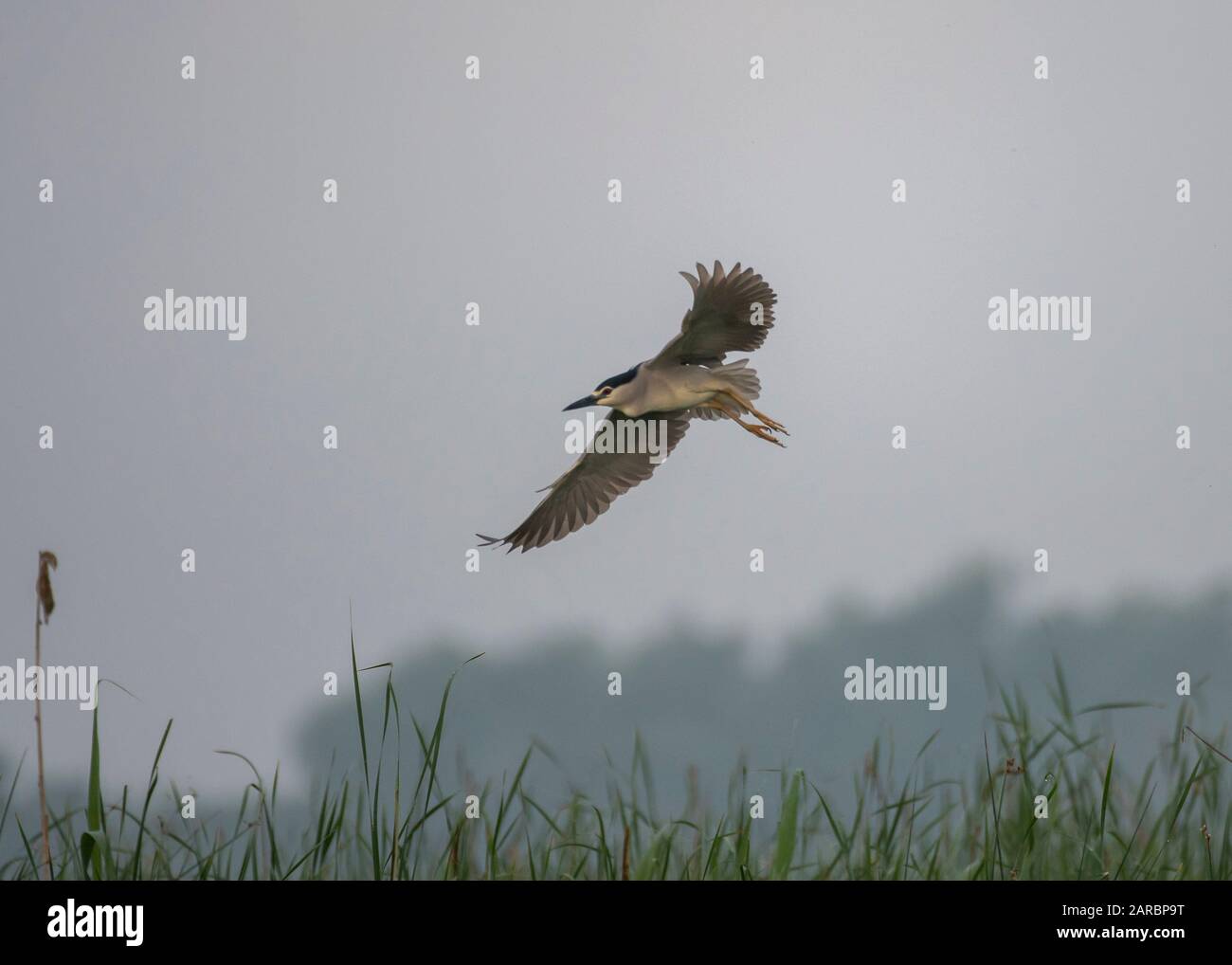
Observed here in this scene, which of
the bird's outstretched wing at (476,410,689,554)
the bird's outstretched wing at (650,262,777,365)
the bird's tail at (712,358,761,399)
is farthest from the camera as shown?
the bird's outstretched wing at (476,410,689,554)

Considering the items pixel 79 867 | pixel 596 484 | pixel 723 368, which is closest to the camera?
pixel 79 867

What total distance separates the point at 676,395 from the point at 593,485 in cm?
53

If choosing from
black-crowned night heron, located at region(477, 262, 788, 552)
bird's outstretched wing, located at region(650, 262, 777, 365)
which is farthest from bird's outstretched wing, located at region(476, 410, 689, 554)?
bird's outstretched wing, located at region(650, 262, 777, 365)

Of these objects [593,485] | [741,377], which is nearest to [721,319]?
[741,377]

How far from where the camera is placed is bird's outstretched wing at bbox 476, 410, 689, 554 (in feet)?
12.2

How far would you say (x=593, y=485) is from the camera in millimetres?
3803

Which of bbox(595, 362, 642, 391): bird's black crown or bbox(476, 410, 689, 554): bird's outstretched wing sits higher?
bbox(595, 362, 642, 391): bird's black crown

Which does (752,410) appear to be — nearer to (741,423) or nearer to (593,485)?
(741,423)

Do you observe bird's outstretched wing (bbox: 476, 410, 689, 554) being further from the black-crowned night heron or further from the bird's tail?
the bird's tail

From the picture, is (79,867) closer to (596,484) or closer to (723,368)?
(596,484)
